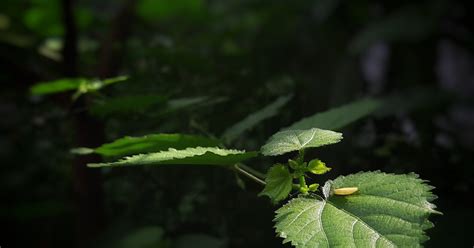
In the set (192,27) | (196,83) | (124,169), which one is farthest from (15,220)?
(192,27)

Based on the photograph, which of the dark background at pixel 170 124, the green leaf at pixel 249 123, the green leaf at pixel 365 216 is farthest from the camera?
the dark background at pixel 170 124

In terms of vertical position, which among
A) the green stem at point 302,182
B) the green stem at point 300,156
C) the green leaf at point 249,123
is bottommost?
the green stem at point 302,182

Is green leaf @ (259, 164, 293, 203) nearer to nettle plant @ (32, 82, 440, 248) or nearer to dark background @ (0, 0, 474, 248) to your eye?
nettle plant @ (32, 82, 440, 248)

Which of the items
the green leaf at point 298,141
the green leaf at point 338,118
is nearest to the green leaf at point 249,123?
the green leaf at point 338,118

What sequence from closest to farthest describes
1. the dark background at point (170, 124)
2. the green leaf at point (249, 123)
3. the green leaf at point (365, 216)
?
the green leaf at point (365, 216)
the green leaf at point (249, 123)
the dark background at point (170, 124)

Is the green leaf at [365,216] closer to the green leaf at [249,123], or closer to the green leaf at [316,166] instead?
the green leaf at [316,166]

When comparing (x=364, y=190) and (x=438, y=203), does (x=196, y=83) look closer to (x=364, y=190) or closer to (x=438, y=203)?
(x=438, y=203)
